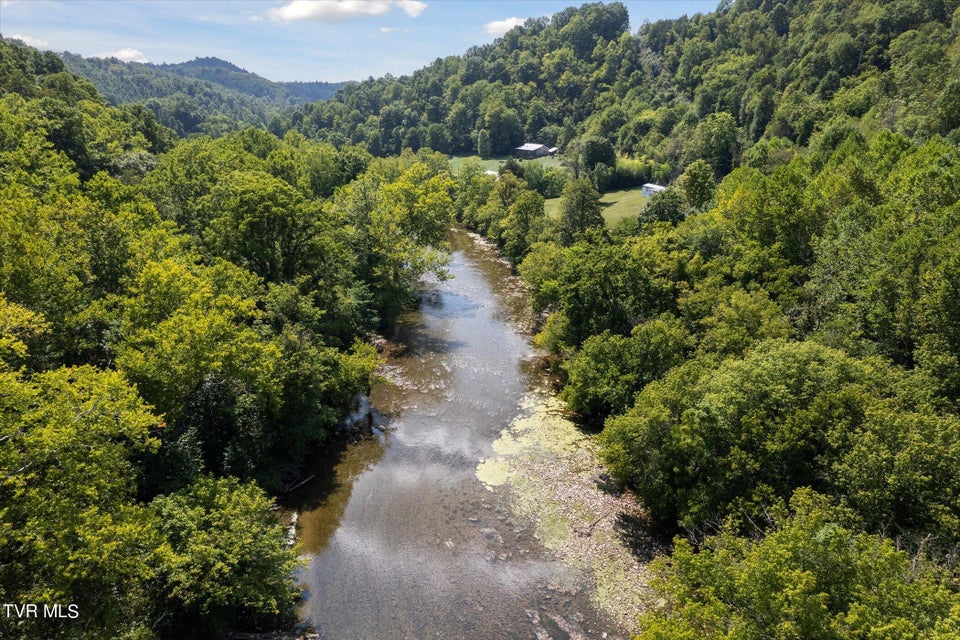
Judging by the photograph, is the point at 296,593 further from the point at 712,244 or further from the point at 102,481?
the point at 712,244

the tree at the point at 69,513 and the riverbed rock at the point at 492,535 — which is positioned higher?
the tree at the point at 69,513

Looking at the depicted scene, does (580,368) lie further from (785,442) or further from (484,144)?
(484,144)

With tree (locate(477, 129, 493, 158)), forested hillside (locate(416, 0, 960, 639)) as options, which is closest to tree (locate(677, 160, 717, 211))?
forested hillside (locate(416, 0, 960, 639))

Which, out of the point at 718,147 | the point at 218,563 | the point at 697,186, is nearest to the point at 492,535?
the point at 218,563

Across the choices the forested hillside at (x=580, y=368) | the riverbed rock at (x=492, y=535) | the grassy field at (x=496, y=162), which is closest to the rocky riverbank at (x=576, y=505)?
the forested hillside at (x=580, y=368)

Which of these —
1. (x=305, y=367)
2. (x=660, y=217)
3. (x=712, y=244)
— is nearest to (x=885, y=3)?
(x=660, y=217)

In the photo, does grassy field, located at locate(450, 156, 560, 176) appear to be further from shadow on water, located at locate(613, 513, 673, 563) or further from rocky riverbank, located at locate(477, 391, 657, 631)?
shadow on water, located at locate(613, 513, 673, 563)

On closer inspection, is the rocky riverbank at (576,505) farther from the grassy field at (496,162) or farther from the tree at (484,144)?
the tree at (484,144)

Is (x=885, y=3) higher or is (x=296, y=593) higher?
(x=885, y=3)
